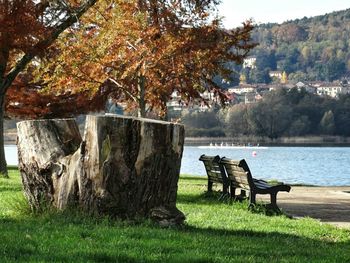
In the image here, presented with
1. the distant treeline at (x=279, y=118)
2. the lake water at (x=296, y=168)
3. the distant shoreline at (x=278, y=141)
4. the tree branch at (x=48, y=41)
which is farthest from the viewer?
the distant shoreline at (x=278, y=141)

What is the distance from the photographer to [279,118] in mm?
130000

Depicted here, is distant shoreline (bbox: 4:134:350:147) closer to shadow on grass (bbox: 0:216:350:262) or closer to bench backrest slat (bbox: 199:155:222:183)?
bench backrest slat (bbox: 199:155:222:183)

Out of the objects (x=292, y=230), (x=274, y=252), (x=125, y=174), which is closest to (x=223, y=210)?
(x=292, y=230)

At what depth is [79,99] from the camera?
3309 centimetres

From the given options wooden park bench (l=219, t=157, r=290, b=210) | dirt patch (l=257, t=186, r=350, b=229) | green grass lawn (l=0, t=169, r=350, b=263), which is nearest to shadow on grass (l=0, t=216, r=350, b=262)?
green grass lawn (l=0, t=169, r=350, b=263)

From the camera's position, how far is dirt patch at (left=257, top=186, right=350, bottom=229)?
38.8 feet

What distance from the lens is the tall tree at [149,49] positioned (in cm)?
2358

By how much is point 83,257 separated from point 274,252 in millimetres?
2086

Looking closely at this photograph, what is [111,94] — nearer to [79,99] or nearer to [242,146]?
[79,99]

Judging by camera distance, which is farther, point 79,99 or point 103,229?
point 79,99

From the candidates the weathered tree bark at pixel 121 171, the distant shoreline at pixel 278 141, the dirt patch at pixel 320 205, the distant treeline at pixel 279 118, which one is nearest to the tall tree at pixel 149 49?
the dirt patch at pixel 320 205

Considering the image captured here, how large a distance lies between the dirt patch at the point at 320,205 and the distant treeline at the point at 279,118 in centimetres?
11314

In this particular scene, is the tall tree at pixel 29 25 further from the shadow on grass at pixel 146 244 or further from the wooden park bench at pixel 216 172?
the shadow on grass at pixel 146 244

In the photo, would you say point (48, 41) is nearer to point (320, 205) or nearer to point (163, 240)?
point (320, 205)
